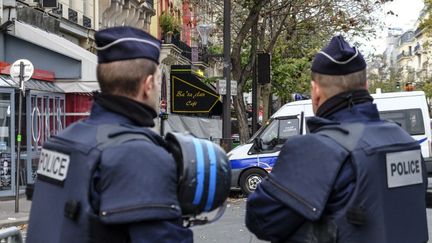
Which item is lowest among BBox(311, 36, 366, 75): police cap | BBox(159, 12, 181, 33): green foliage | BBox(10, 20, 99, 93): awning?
BBox(311, 36, 366, 75): police cap

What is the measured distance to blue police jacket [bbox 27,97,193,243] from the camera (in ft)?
7.32

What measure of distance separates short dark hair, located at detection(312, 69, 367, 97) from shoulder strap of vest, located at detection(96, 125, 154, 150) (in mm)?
955

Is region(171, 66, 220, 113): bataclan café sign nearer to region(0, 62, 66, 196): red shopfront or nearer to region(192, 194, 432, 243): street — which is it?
region(0, 62, 66, 196): red shopfront

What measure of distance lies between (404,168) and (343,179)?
1.14 feet

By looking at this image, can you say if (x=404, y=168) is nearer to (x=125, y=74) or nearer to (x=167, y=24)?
(x=125, y=74)

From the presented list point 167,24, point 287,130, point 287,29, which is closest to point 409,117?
point 287,130

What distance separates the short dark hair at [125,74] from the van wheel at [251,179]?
14.0 m

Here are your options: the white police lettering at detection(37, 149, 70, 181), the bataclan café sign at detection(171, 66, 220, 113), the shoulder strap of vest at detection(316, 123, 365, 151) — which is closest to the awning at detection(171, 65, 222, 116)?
the bataclan café sign at detection(171, 66, 220, 113)

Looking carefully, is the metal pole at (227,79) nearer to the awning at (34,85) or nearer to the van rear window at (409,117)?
the van rear window at (409,117)

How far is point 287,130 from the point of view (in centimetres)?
1669

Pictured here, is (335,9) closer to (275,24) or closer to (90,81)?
(275,24)

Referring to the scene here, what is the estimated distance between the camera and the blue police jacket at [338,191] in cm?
272

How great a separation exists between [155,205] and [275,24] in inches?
1080

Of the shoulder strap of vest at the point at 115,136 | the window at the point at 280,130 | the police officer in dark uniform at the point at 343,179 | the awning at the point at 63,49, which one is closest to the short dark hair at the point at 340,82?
the police officer in dark uniform at the point at 343,179
